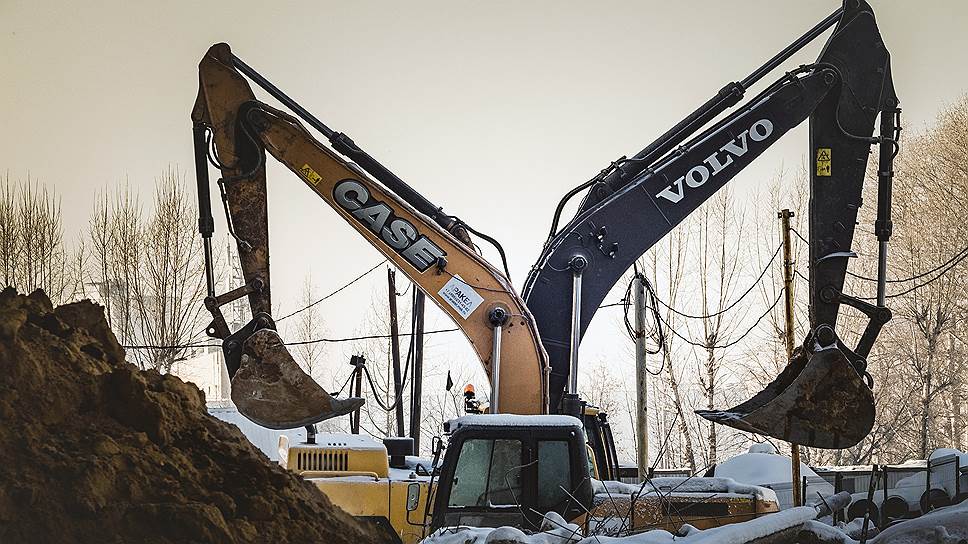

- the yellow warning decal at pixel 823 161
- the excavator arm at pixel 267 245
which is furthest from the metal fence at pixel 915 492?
the excavator arm at pixel 267 245

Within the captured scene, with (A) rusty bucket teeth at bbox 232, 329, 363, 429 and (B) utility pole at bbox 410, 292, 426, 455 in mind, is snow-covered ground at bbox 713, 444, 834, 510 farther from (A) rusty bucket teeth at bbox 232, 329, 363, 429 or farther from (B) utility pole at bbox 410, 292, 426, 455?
(A) rusty bucket teeth at bbox 232, 329, 363, 429

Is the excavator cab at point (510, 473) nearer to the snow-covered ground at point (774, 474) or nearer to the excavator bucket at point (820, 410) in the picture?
the excavator bucket at point (820, 410)

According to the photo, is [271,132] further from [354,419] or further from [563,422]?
[354,419]

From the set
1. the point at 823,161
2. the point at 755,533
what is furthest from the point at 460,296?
the point at 755,533

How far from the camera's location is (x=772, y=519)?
155 inches

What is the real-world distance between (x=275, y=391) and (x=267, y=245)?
829 millimetres

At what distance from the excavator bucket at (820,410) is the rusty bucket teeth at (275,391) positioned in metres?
1.99

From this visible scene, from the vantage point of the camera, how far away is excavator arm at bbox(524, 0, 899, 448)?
5832 mm

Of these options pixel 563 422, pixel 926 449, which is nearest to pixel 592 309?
pixel 563 422

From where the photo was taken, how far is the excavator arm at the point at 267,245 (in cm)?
572

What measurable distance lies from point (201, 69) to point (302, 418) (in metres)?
2.02

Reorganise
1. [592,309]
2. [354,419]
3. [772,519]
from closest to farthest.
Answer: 1. [772,519]
2. [592,309]
3. [354,419]

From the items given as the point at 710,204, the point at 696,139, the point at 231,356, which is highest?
the point at 710,204

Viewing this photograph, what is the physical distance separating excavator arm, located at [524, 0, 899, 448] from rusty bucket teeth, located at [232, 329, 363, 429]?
1.24m
